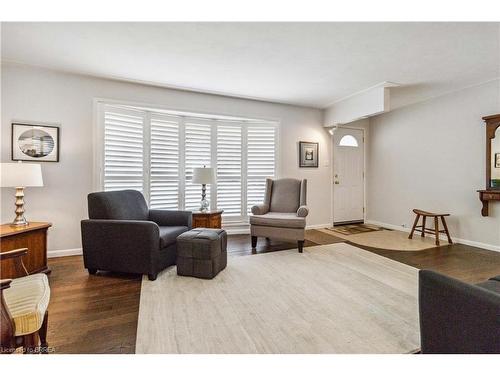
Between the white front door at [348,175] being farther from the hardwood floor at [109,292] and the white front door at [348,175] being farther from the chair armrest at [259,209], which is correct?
the chair armrest at [259,209]

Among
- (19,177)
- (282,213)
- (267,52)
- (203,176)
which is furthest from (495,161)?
(19,177)

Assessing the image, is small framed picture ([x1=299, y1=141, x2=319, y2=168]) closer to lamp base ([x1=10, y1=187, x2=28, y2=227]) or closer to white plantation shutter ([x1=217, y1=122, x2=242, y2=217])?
white plantation shutter ([x1=217, y1=122, x2=242, y2=217])

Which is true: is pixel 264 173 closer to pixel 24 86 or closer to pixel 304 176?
pixel 304 176

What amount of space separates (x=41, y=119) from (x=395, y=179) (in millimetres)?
6059

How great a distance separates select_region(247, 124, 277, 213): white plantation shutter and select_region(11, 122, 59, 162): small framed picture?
294 centimetres

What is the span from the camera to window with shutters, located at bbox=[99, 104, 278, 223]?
3732 mm

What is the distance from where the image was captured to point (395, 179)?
5164mm

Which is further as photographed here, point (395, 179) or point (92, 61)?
point (395, 179)

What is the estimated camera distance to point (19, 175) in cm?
254

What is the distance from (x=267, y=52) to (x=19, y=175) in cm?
289

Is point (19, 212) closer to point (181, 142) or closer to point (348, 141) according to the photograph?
point (181, 142)
